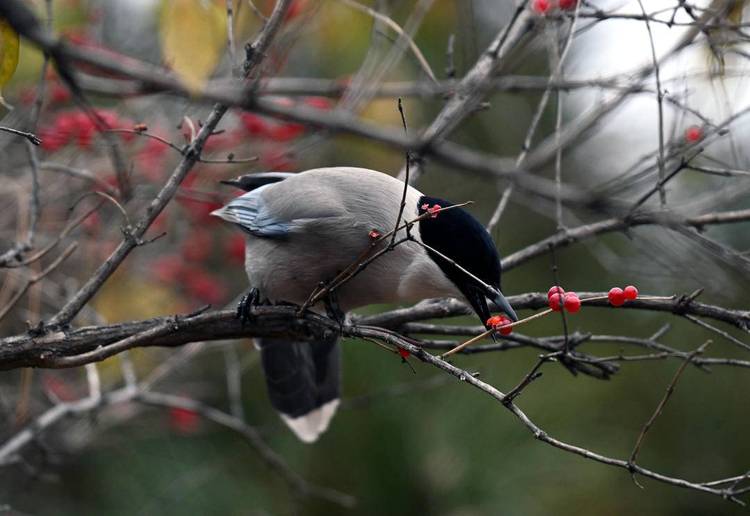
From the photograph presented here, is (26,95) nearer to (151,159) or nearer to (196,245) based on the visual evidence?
(151,159)

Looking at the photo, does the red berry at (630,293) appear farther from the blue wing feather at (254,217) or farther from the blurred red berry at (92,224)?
the blurred red berry at (92,224)

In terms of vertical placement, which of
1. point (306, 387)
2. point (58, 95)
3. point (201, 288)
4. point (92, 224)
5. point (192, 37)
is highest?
point (58, 95)

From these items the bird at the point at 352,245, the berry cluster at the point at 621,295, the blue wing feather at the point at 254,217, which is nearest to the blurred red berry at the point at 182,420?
the bird at the point at 352,245

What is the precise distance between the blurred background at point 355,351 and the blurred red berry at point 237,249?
16cm

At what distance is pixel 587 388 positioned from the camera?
4797 millimetres

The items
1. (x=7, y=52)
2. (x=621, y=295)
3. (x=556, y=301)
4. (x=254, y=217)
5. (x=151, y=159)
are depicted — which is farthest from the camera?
(x=151, y=159)

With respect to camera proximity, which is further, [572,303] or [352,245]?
[352,245]

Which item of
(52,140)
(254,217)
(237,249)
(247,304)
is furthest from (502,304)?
(237,249)

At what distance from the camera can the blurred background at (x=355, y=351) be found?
157 inches

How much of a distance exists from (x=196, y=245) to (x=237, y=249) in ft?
0.75

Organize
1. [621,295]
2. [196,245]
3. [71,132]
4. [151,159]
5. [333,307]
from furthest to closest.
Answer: [196,245] → [151,159] → [71,132] → [333,307] → [621,295]

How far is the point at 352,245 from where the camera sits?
10.2ft

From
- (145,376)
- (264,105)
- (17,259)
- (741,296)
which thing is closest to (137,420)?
(145,376)

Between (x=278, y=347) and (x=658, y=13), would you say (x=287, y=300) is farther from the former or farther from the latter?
(x=658, y=13)
